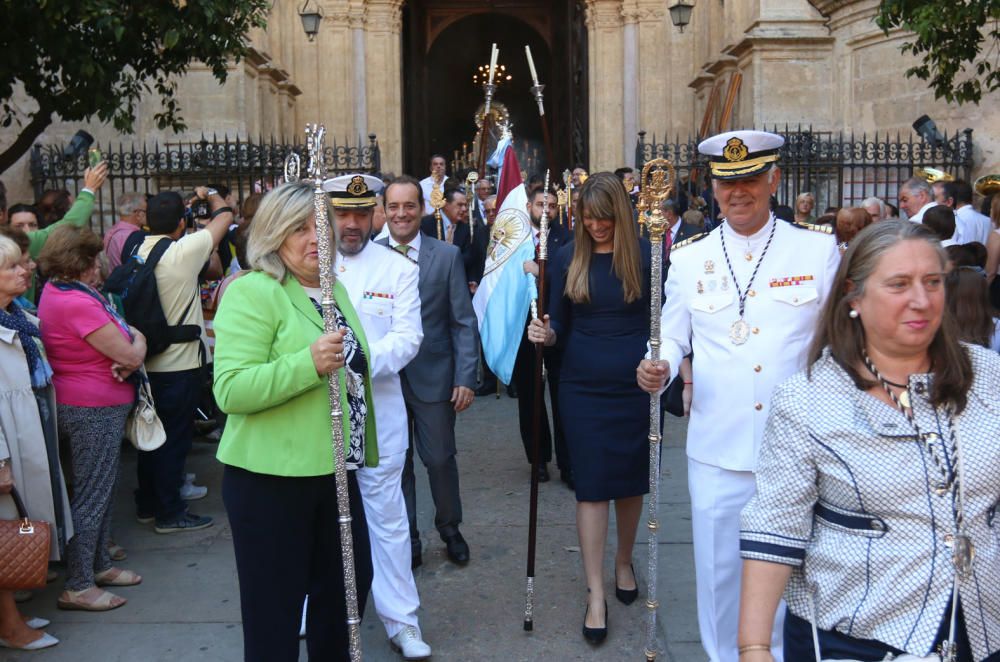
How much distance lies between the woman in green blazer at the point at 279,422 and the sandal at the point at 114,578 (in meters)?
2.36

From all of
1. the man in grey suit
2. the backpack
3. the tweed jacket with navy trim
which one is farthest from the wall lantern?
the tweed jacket with navy trim

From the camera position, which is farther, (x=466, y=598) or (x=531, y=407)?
(x=531, y=407)

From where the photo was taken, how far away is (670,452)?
27.1 feet

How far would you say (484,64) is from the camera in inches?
1222

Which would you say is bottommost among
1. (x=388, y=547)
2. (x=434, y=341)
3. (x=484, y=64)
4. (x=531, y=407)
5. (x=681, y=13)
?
(x=388, y=547)

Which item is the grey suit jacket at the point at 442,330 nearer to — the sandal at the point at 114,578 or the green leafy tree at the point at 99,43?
the sandal at the point at 114,578

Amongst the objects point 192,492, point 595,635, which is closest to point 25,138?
point 192,492

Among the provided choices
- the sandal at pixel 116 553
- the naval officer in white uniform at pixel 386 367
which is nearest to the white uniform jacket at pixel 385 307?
the naval officer in white uniform at pixel 386 367

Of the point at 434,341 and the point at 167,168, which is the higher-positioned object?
the point at 167,168

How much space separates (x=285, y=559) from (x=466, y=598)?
207cm

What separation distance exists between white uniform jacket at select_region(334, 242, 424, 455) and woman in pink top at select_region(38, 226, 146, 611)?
4.94ft

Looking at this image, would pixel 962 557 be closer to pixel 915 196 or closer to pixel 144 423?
pixel 144 423

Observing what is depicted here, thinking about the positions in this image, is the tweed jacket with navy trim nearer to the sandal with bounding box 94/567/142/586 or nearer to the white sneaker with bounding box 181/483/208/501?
the sandal with bounding box 94/567/142/586

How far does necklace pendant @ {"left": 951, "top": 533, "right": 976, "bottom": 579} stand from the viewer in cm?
236
